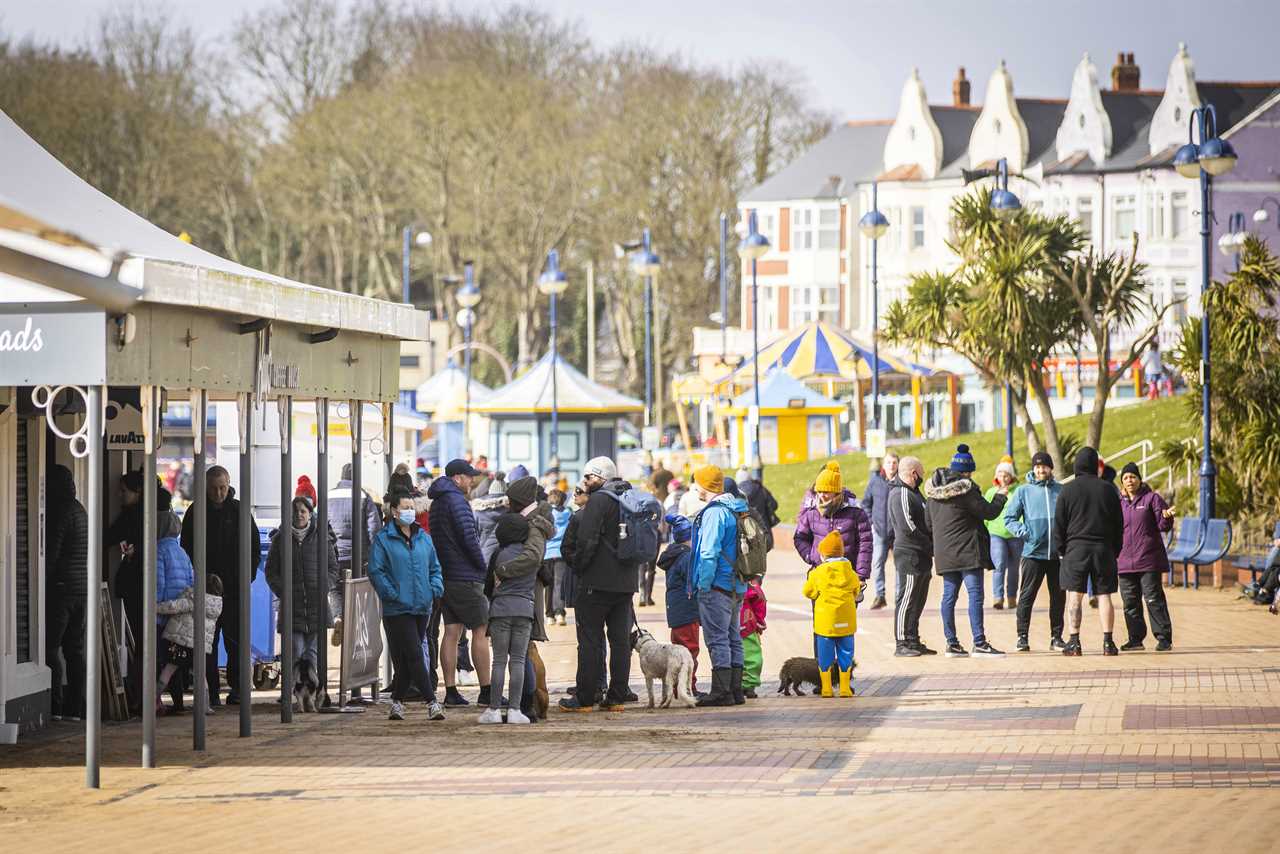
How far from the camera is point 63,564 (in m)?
12.2

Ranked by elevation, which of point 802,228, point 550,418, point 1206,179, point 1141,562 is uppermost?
point 802,228

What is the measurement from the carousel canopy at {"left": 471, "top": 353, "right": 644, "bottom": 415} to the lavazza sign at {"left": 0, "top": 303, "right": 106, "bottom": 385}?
35676mm

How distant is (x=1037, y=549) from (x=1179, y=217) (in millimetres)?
51895

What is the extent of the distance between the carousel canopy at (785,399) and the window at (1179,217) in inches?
862

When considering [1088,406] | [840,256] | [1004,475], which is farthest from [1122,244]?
[1004,475]

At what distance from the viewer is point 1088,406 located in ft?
192

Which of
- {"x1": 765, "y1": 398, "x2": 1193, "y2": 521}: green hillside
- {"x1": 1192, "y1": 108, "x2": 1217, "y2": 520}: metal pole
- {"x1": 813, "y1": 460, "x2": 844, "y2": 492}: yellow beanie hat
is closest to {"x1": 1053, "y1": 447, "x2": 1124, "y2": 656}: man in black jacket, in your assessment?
{"x1": 813, "y1": 460, "x2": 844, "y2": 492}: yellow beanie hat

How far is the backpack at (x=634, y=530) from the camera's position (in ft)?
42.2

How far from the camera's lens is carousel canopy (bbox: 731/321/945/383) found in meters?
48.6

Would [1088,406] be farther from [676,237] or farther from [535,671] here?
[535,671]

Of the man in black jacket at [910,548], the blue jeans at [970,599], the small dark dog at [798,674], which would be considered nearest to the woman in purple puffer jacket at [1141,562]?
the blue jeans at [970,599]

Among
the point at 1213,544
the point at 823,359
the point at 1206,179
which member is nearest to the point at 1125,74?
the point at 823,359

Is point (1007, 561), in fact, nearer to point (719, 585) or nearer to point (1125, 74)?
point (719, 585)

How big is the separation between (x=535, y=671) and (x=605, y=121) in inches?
2201
